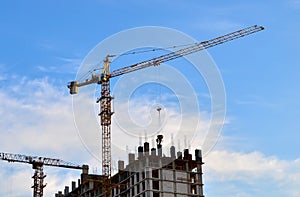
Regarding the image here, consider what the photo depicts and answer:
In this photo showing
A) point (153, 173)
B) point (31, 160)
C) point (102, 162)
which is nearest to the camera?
point (102, 162)

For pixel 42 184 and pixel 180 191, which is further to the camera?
pixel 42 184

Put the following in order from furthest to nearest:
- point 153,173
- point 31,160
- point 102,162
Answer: point 31,160, point 153,173, point 102,162

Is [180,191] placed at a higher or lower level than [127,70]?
lower

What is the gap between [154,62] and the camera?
159250 mm

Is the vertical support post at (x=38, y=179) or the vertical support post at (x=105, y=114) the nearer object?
the vertical support post at (x=105, y=114)

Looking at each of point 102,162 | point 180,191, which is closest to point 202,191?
point 180,191

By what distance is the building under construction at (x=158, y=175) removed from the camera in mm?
179750

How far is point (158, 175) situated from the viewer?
597 feet

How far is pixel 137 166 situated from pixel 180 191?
1400 cm

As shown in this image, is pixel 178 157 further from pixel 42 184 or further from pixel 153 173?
pixel 42 184

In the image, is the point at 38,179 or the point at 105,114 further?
the point at 38,179

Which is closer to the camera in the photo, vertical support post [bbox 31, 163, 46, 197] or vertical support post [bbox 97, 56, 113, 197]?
vertical support post [bbox 97, 56, 113, 197]

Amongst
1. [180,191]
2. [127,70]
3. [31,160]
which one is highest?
[127,70]

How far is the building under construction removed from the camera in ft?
590
